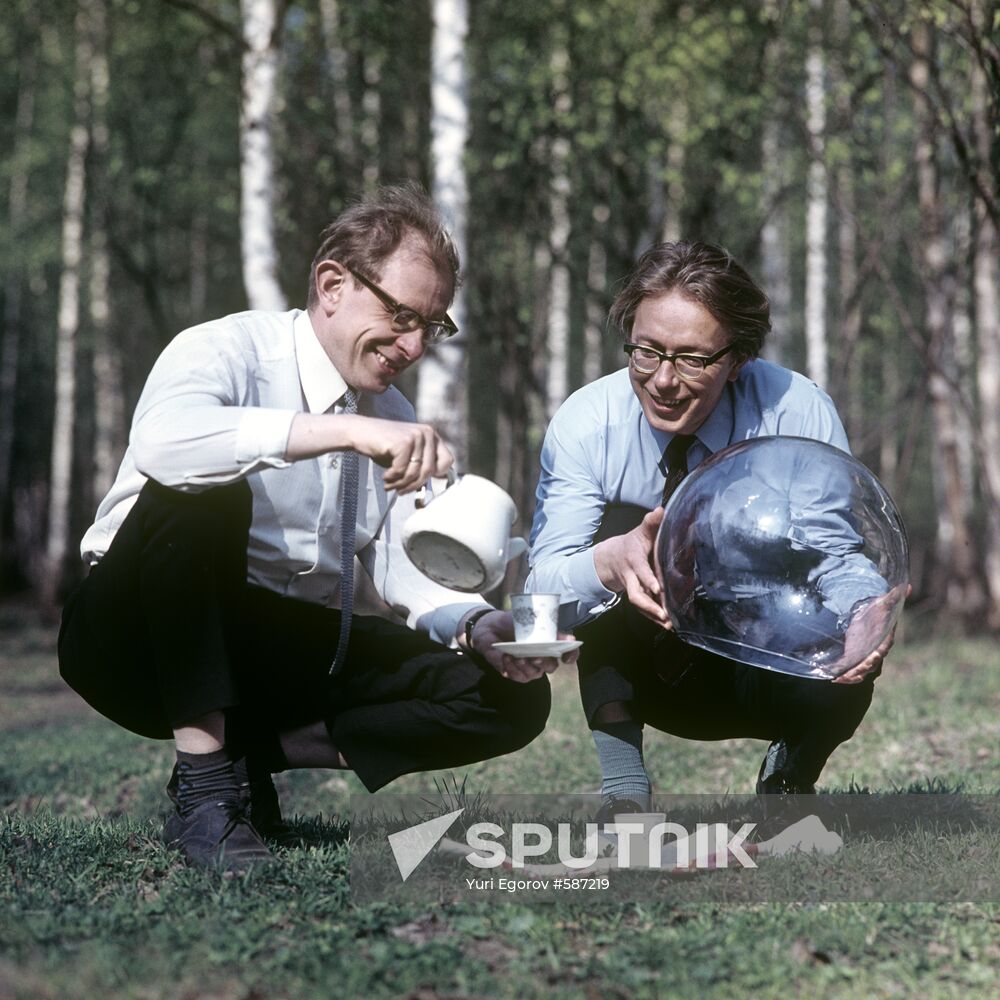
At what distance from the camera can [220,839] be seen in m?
3.03

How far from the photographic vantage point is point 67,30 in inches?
728

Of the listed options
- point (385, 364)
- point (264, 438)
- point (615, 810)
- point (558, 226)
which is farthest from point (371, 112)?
point (264, 438)

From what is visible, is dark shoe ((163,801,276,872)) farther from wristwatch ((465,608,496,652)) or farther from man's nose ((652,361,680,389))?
man's nose ((652,361,680,389))

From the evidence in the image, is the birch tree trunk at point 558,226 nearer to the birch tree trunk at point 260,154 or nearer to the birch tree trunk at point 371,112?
the birch tree trunk at point 371,112

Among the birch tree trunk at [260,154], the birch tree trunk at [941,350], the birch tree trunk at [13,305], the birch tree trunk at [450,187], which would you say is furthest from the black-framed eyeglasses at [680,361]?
the birch tree trunk at [13,305]

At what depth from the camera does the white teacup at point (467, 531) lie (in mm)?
3010

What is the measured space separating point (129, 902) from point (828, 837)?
167 cm

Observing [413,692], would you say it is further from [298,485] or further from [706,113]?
[706,113]

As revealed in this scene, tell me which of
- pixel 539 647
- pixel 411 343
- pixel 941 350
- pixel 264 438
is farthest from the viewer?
pixel 941 350

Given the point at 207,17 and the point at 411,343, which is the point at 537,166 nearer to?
the point at 207,17

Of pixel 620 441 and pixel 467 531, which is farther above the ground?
pixel 620 441

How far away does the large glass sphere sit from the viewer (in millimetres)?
3170

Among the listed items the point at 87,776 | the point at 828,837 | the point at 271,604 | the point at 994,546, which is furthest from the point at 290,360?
the point at 994,546

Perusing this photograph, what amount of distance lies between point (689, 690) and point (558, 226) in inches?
419
